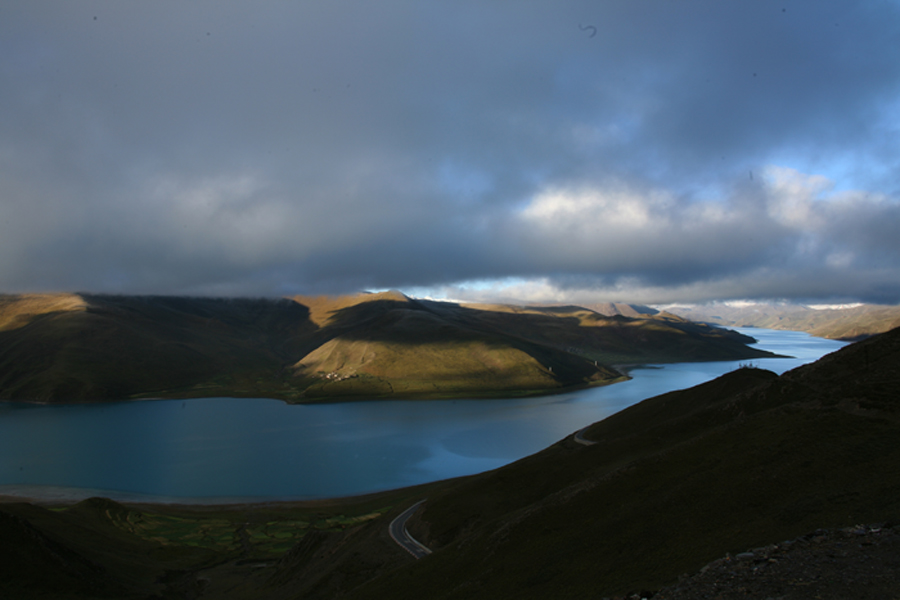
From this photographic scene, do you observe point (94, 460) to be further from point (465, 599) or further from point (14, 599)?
point (465, 599)

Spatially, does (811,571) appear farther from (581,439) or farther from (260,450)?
(260,450)

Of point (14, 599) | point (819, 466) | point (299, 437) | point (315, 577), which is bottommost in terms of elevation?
point (299, 437)

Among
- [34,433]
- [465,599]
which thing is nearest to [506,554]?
[465,599]

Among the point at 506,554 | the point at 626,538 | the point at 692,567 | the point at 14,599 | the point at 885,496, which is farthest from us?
the point at 14,599

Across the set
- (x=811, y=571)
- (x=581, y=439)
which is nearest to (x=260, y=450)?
(x=581, y=439)

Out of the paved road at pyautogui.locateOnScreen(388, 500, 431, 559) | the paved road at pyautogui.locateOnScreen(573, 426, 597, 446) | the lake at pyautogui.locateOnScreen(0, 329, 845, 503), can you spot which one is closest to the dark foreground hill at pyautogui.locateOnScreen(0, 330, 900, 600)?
the paved road at pyautogui.locateOnScreen(388, 500, 431, 559)

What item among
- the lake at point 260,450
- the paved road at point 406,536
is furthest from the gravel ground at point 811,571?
the lake at point 260,450
